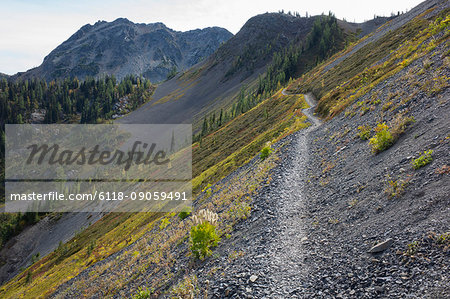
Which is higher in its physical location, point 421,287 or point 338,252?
point 421,287

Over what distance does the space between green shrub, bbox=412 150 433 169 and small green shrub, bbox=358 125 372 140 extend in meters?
8.57

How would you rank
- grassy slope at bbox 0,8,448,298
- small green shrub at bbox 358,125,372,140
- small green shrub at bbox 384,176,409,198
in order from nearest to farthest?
1. small green shrub at bbox 384,176,409,198
2. small green shrub at bbox 358,125,372,140
3. grassy slope at bbox 0,8,448,298

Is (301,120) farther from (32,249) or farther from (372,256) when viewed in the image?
(32,249)

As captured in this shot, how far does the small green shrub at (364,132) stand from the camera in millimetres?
21405

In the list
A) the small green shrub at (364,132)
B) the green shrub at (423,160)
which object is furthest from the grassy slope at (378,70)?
the green shrub at (423,160)

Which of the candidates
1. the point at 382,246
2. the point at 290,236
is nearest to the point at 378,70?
the point at 290,236

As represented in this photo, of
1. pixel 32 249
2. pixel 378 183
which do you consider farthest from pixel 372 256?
pixel 32 249

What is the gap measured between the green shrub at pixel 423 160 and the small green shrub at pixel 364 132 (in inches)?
338

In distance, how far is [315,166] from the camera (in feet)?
75.4

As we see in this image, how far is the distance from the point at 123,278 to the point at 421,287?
21.7m

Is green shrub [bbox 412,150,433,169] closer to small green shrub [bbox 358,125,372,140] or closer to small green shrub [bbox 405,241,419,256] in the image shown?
small green shrub [bbox 405,241,419,256]

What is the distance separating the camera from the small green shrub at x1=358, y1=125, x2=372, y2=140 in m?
21.4

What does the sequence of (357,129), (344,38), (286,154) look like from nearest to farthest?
(357,129), (286,154), (344,38)

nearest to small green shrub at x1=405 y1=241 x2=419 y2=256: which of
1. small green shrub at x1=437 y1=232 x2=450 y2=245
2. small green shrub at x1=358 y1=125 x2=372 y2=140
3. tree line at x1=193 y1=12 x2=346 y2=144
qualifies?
small green shrub at x1=437 y1=232 x2=450 y2=245
